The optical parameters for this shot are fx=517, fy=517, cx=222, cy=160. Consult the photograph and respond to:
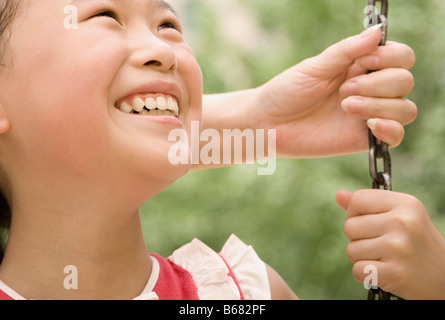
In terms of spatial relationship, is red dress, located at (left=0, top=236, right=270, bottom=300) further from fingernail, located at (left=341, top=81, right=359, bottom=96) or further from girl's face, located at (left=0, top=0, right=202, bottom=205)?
fingernail, located at (left=341, top=81, right=359, bottom=96)

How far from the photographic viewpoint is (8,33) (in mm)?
929

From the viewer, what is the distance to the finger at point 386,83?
1080 mm

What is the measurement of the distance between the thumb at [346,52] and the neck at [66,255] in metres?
0.57

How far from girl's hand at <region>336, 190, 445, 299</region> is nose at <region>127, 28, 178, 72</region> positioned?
442 millimetres

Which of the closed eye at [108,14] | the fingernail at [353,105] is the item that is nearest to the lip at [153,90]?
the closed eye at [108,14]

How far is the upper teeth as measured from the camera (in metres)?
0.90

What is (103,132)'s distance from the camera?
0.86 m

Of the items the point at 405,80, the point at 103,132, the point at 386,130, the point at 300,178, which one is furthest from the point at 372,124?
the point at 300,178

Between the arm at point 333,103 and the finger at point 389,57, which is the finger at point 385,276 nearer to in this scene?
the arm at point 333,103

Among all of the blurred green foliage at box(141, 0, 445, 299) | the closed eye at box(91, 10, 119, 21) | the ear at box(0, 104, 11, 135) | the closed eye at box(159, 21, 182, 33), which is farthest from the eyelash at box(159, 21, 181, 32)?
the blurred green foliage at box(141, 0, 445, 299)

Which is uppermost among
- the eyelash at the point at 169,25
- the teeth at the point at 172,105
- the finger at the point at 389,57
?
the eyelash at the point at 169,25

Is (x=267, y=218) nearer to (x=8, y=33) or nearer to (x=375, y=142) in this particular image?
(x=375, y=142)
